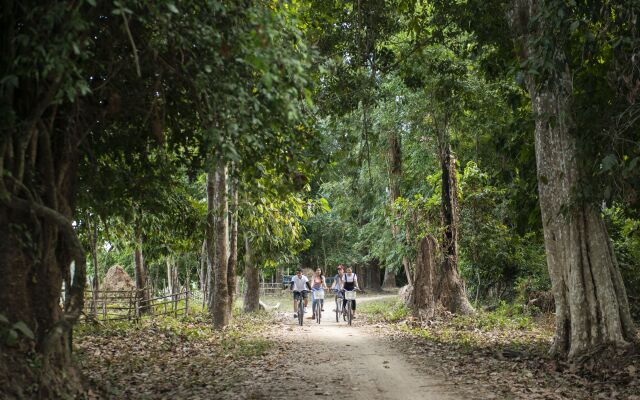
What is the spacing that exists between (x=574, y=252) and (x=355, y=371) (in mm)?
3949

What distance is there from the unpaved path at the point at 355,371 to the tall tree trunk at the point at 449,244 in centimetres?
371

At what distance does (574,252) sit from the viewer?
932 cm

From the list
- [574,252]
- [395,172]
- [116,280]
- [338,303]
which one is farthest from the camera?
[116,280]

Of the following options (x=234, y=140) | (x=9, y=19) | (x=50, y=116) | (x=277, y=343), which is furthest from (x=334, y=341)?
(x=9, y=19)

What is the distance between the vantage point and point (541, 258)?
2036 cm

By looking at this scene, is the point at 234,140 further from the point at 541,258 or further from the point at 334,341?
the point at 541,258

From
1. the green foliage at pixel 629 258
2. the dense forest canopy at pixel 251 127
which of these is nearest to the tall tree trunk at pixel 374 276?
the dense forest canopy at pixel 251 127

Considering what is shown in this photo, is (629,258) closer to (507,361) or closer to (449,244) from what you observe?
(449,244)

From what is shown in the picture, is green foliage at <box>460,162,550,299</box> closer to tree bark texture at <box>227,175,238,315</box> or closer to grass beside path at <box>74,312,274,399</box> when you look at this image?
tree bark texture at <box>227,175,238,315</box>

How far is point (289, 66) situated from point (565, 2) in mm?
3809

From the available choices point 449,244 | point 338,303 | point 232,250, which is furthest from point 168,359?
point 338,303

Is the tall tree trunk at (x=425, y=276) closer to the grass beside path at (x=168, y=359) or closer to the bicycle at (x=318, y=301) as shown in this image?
the bicycle at (x=318, y=301)

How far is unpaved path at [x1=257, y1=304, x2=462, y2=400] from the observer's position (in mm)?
7707

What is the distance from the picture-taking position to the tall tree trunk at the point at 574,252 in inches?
358
